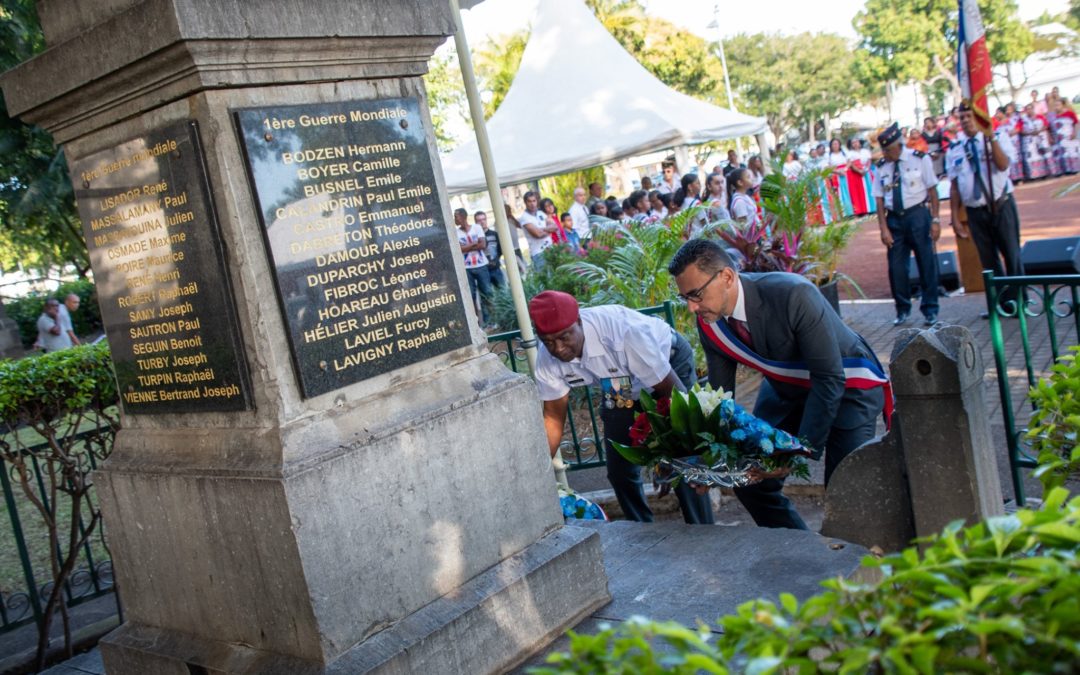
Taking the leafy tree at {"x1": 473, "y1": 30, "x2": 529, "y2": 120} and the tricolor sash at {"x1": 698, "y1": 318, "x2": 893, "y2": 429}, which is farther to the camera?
the leafy tree at {"x1": 473, "y1": 30, "x2": 529, "y2": 120}

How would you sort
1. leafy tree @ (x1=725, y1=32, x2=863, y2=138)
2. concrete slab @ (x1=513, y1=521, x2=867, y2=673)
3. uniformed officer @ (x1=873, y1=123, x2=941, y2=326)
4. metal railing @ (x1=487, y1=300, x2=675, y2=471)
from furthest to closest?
leafy tree @ (x1=725, y1=32, x2=863, y2=138), uniformed officer @ (x1=873, y1=123, x2=941, y2=326), metal railing @ (x1=487, y1=300, x2=675, y2=471), concrete slab @ (x1=513, y1=521, x2=867, y2=673)

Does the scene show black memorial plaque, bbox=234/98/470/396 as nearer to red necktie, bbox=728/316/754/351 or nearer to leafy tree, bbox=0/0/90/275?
red necktie, bbox=728/316/754/351

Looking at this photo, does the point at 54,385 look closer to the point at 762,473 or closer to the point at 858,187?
the point at 762,473

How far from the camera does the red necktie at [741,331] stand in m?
4.96

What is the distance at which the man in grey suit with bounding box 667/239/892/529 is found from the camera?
4.67 meters

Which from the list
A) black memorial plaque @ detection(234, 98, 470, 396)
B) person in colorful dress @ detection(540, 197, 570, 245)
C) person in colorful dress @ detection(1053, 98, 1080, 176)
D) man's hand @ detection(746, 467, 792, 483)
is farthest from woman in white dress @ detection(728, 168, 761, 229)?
person in colorful dress @ detection(1053, 98, 1080, 176)

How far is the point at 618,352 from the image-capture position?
5.43 metres

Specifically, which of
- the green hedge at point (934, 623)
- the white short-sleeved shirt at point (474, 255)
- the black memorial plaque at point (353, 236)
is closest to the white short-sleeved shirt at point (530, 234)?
the white short-sleeved shirt at point (474, 255)

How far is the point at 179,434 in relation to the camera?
3.69m

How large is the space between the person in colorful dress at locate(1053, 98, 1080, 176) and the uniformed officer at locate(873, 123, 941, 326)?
16144mm

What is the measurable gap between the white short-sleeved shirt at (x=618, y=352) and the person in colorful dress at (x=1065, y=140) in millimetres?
22895

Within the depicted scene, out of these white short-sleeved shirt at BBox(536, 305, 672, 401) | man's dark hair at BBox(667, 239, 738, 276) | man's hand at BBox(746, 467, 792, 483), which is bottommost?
man's hand at BBox(746, 467, 792, 483)

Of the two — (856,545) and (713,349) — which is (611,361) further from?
(856,545)

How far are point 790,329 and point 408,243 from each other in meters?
2.07
